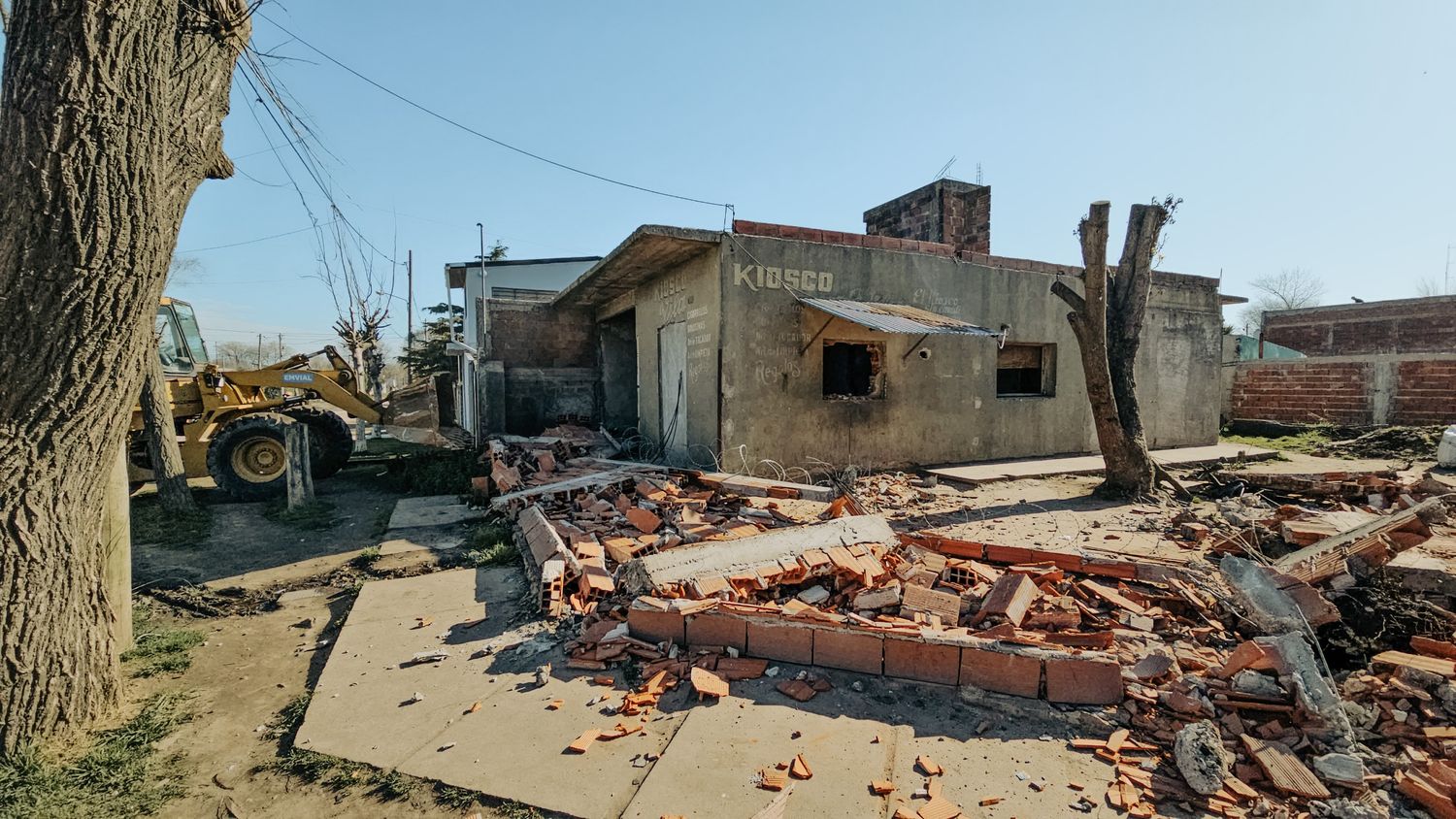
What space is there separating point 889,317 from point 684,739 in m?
5.47

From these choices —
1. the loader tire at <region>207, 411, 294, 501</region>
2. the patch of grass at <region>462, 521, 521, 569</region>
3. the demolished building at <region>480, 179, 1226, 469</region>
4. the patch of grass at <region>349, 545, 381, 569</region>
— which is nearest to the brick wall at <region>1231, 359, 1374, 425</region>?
the demolished building at <region>480, 179, 1226, 469</region>

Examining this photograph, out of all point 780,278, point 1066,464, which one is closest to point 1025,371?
point 1066,464

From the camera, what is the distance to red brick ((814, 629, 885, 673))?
10.5 feet

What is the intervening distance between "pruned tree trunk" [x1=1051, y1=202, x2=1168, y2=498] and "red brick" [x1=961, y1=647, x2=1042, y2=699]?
200 inches

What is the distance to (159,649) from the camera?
376cm

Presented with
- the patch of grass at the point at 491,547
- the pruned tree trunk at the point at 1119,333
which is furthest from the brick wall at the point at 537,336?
the pruned tree trunk at the point at 1119,333

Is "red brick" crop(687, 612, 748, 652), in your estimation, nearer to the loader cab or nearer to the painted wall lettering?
the painted wall lettering

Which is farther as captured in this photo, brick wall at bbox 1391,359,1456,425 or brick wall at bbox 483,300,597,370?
Answer: brick wall at bbox 1391,359,1456,425

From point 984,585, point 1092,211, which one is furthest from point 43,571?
point 1092,211

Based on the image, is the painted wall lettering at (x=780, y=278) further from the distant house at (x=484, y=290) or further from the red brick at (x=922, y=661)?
the distant house at (x=484, y=290)

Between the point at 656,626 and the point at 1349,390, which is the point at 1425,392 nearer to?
the point at 1349,390

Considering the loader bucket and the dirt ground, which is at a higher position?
the loader bucket

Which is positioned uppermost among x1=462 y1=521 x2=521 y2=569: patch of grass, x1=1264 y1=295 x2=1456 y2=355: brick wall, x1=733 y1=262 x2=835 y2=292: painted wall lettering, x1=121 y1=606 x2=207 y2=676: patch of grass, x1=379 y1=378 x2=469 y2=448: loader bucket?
x1=1264 y1=295 x2=1456 y2=355: brick wall

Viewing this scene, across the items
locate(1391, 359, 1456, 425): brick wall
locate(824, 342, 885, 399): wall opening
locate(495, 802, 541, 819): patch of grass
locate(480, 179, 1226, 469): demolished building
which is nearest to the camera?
locate(495, 802, 541, 819): patch of grass
